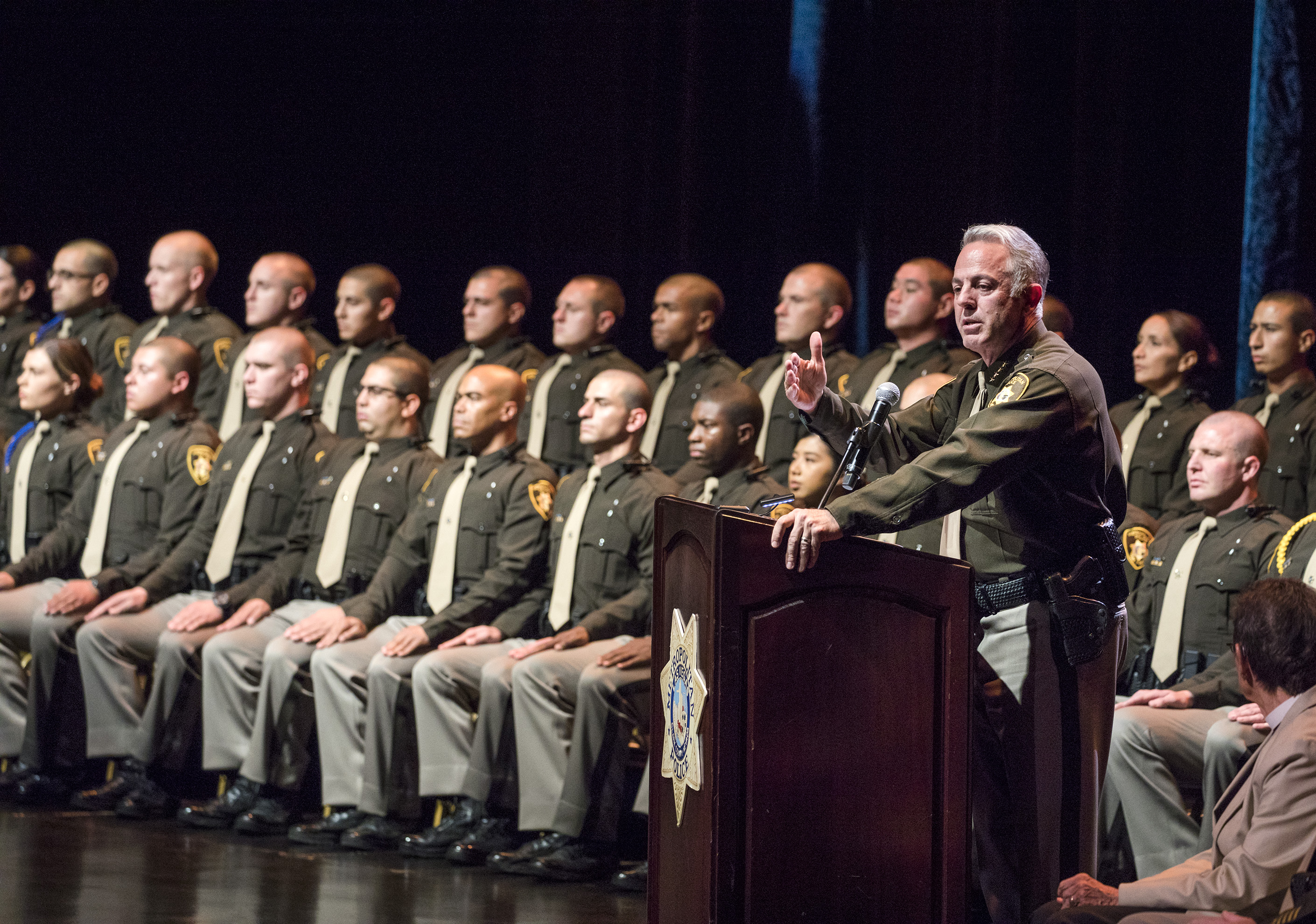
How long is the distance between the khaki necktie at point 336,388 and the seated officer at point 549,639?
1.48 metres

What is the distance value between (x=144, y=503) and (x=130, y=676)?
0.70 m

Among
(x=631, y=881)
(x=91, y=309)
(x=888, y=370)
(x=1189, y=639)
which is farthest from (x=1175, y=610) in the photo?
(x=91, y=309)

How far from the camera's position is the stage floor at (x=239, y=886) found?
347 cm

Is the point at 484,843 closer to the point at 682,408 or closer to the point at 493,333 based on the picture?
the point at 682,408

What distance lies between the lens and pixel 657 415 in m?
5.41

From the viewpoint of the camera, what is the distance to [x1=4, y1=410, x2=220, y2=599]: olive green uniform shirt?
527 cm

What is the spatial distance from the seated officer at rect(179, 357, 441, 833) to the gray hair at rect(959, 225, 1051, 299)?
2656mm

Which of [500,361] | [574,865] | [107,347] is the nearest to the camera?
[574,865]

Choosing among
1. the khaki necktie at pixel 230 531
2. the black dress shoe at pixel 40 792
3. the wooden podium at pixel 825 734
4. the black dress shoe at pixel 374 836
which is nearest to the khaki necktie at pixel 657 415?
the khaki necktie at pixel 230 531

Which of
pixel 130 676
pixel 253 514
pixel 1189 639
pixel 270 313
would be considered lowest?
pixel 130 676

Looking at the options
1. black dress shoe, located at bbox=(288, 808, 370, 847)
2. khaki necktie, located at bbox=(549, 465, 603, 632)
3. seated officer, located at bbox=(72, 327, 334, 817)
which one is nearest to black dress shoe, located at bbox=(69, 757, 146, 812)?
seated officer, located at bbox=(72, 327, 334, 817)

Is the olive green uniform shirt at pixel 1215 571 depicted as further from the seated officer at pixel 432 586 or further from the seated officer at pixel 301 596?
the seated officer at pixel 301 596

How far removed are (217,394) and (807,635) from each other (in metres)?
4.23

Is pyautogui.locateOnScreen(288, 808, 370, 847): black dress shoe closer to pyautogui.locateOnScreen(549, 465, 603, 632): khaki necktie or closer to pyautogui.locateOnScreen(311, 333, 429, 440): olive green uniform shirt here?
pyautogui.locateOnScreen(549, 465, 603, 632): khaki necktie
